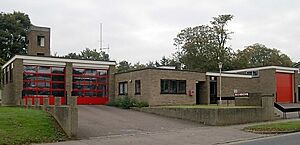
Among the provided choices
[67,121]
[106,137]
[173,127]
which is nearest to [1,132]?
[67,121]

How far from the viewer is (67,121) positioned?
53.9ft

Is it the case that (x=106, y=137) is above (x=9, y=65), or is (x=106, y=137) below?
below

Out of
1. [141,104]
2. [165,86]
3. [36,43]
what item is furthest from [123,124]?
[36,43]

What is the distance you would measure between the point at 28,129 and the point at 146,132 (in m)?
5.56

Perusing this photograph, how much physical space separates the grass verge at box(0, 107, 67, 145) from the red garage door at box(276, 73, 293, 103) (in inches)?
1254

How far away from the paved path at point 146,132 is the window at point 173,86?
7.34 m

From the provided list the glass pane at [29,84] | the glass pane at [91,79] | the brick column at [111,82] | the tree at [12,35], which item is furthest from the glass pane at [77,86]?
the tree at [12,35]

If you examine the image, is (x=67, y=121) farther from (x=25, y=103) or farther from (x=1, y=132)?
(x=25, y=103)

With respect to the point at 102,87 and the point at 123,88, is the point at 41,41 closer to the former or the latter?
the point at 102,87

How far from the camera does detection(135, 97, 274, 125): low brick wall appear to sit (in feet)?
74.3

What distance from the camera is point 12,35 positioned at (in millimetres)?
59906

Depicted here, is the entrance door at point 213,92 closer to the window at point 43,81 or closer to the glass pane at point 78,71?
the glass pane at point 78,71

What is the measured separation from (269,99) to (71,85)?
16421 millimetres

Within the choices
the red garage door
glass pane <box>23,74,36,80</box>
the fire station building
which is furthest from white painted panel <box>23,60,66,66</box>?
the red garage door
